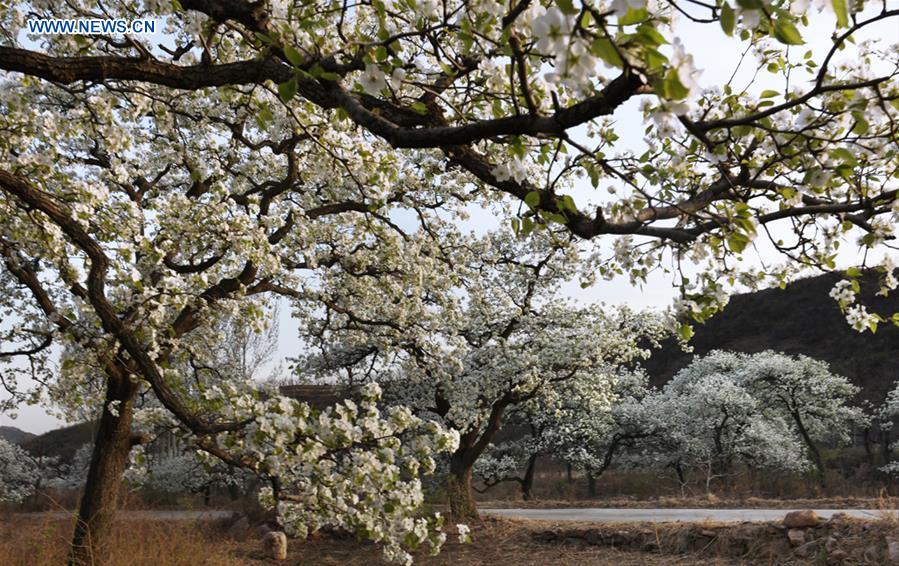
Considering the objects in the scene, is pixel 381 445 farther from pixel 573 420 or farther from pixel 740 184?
pixel 573 420

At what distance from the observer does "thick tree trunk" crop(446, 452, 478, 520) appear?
12164mm

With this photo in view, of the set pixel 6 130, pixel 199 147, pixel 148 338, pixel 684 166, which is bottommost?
pixel 148 338

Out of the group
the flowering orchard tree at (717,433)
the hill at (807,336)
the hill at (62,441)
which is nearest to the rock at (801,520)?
the flowering orchard tree at (717,433)

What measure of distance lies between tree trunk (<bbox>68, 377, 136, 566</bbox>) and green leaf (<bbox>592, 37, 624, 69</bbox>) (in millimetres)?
6366

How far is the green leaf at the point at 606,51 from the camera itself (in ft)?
5.28

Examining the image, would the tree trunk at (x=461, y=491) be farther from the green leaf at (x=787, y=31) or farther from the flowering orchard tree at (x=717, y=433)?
the green leaf at (x=787, y=31)

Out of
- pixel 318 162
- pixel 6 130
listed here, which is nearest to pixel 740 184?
pixel 318 162

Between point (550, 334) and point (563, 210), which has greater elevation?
point (550, 334)

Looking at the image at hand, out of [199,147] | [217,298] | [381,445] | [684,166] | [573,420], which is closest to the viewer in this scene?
[684,166]

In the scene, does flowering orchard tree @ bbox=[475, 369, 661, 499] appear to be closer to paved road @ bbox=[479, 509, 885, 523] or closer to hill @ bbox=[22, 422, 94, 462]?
paved road @ bbox=[479, 509, 885, 523]

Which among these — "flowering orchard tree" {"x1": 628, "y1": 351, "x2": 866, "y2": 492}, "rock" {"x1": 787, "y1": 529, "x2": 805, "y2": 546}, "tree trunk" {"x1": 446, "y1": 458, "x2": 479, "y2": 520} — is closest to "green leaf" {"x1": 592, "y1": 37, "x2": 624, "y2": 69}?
"rock" {"x1": 787, "y1": 529, "x2": 805, "y2": 546}

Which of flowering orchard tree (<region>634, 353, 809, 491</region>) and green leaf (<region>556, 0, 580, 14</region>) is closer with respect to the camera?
green leaf (<region>556, 0, 580, 14</region>)

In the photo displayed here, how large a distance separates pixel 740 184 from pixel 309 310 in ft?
23.1

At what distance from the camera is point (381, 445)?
163 inches
